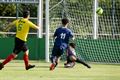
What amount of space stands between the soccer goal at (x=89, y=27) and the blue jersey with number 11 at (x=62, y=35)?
4588mm

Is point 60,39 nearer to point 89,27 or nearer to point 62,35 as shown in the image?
point 62,35

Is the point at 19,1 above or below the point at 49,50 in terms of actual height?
above

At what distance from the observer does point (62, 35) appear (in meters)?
17.9

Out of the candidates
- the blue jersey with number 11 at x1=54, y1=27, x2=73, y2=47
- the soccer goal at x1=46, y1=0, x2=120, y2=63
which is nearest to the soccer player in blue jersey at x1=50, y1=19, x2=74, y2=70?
the blue jersey with number 11 at x1=54, y1=27, x2=73, y2=47

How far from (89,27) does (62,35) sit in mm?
6235

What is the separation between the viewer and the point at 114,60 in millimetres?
23312

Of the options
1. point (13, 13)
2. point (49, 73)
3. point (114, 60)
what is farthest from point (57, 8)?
point (13, 13)

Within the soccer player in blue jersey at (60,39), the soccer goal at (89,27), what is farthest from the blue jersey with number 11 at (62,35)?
the soccer goal at (89,27)

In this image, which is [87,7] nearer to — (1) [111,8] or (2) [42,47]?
(1) [111,8]

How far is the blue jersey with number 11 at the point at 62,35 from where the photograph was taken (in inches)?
704

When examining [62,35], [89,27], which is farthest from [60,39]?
[89,27]

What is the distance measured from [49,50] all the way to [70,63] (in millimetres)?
3566

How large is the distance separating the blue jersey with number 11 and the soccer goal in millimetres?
4588

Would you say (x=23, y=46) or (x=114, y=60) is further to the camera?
(x=114, y=60)
